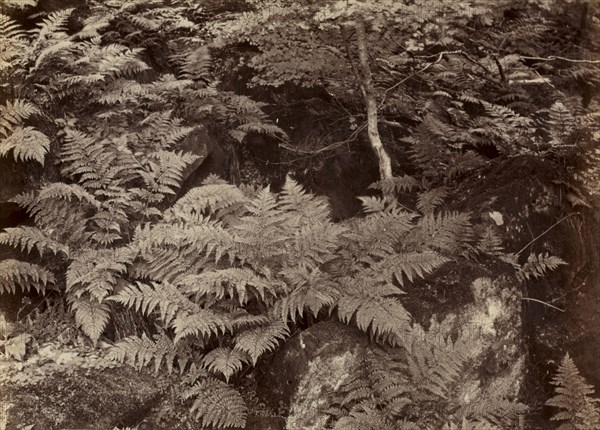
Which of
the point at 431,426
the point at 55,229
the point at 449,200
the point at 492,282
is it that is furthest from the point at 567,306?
the point at 55,229

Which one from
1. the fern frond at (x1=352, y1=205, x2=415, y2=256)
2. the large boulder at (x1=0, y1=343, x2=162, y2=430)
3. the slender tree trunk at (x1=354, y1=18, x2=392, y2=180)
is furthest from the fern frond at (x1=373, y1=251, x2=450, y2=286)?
the large boulder at (x1=0, y1=343, x2=162, y2=430)

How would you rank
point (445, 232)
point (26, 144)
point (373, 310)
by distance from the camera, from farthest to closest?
point (445, 232), point (26, 144), point (373, 310)

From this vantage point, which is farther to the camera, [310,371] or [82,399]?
[310,371]

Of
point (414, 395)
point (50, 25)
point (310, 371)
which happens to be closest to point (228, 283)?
point (310, 371)

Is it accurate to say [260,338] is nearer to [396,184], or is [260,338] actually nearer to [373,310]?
[373,310]

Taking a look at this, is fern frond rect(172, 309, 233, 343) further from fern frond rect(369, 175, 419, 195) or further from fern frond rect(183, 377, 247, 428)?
fern frond rect(369, 175, 419, 195)

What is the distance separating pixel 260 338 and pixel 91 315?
4.96 feet

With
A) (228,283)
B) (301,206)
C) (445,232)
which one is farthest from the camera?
(301,206)

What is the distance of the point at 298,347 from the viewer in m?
4.65

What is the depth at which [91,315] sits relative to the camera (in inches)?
185

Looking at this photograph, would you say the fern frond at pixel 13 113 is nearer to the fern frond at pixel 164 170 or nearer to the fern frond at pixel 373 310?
the fern frond at pixel 164 170

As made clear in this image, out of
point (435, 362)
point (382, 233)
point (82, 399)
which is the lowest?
point (435, 362)

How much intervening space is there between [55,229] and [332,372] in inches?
118

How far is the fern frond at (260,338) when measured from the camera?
4.43m
